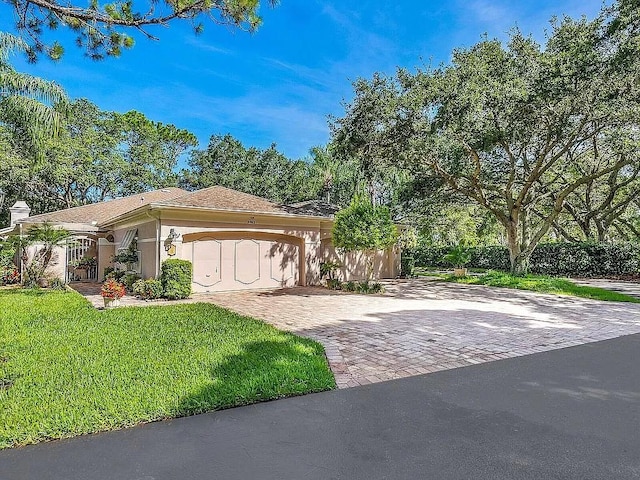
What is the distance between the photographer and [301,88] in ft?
60.0

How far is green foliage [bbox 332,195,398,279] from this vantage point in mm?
14523

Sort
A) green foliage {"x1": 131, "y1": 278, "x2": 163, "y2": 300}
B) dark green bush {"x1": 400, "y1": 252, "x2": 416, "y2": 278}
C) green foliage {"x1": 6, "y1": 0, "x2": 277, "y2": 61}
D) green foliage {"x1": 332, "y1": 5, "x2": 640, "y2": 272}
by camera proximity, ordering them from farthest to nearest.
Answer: dark green bush {"x1": 400, "y1": 252, "x2": 416, "y2": 278} → green foliage {"x1": 332, "y1": 5, "x2": 640, "y2": 272} → green foliage {"x1": 131, "y1": 278, "x2": 163, "y2": 300} → green foliage {"x1": 6, "y1": 0, "x2": 277, "y2": 61}

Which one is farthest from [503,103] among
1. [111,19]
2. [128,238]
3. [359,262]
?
[128,238]

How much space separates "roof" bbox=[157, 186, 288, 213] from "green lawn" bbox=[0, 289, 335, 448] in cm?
625

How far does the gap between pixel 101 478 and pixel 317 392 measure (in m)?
2.30

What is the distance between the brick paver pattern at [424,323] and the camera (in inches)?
231

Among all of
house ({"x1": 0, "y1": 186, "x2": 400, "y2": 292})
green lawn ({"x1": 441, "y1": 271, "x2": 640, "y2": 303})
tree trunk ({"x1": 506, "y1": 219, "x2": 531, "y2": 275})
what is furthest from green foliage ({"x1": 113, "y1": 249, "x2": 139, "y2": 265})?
tree trunk ({"x1": 506, "y1": 219, "x2": 531, "y2": 275})

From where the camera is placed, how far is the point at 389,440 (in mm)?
3365

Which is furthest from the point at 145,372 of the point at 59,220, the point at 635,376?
the point at 59,220

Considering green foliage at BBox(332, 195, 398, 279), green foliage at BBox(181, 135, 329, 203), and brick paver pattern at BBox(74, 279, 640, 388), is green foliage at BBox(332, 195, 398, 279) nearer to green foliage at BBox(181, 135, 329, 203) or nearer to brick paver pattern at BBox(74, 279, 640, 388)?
brick paver pattern at BBox(74, 279, 640, 388)

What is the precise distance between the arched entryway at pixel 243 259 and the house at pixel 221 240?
0.11 feet

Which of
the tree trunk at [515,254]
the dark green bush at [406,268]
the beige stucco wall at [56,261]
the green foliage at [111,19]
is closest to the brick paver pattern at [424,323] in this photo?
the tree trunk at [515,254]

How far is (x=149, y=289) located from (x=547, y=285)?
14444 millimetres

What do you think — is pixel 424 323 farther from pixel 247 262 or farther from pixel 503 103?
pixel 503 103
